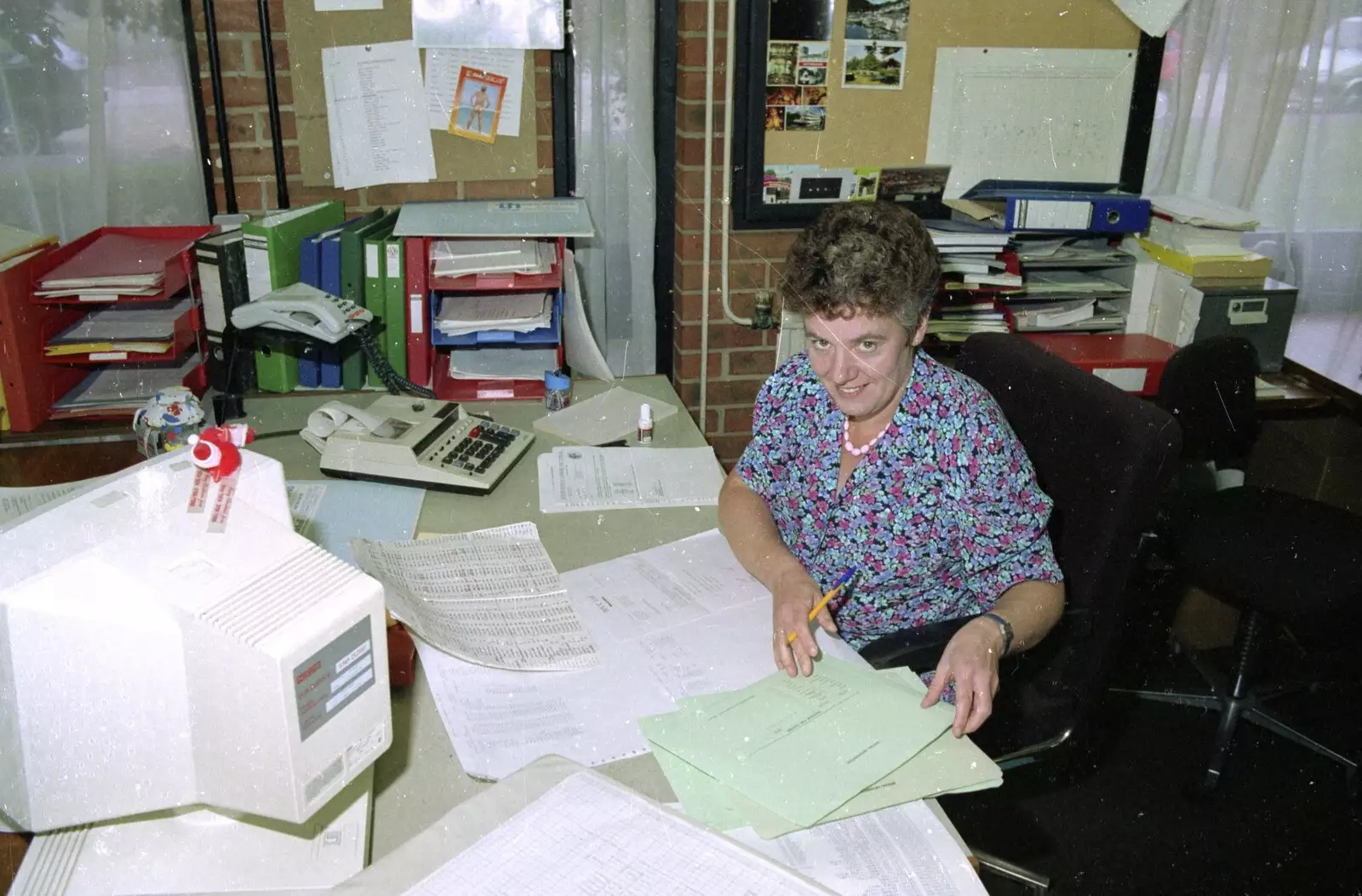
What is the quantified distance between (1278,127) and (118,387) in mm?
2952

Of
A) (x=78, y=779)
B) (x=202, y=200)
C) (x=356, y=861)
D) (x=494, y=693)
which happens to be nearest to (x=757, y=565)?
(x=494, y=693)

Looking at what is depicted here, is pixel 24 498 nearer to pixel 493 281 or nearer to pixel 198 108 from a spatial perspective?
pixel 493 281

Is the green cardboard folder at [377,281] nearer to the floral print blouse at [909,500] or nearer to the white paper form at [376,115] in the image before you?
the white paper form at [376,115]

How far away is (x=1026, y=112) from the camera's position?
260cm

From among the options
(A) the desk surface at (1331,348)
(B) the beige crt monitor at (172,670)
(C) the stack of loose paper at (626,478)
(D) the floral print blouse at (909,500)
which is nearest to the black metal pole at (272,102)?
(C) the stack of loose paper at (626,478)

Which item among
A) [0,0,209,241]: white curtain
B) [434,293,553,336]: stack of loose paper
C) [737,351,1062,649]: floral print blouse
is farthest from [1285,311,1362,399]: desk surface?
[0,0,209,241]: white curtain

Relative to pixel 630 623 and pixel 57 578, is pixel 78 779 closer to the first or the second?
pixel 57 578

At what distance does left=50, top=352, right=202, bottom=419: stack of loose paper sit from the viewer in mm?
2033

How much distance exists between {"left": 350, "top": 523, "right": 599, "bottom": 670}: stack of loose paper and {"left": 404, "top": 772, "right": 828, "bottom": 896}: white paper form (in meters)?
0.33

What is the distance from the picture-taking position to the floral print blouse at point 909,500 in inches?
57.7

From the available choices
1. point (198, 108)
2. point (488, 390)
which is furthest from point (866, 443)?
point (198, 108)

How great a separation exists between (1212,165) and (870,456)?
6.35 ft

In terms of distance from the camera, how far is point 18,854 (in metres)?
1.00

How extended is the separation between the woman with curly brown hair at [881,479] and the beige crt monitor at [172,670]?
1.78ft
